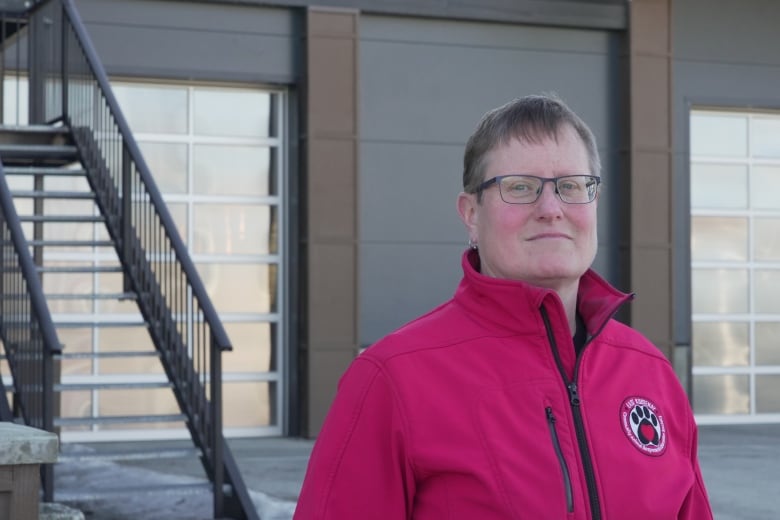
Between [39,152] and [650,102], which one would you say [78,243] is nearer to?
[39,152]

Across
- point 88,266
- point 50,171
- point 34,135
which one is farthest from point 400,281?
point 50,171

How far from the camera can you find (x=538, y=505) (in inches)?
85.2

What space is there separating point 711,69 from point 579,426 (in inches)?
515

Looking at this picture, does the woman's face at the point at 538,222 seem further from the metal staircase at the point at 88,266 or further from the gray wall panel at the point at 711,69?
the gray wall panel at the point at 711,69

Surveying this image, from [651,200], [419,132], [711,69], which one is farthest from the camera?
[711,69]

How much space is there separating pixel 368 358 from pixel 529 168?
0.44m

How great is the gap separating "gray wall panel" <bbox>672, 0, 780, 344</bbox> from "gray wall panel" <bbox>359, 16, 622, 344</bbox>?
5.15ft

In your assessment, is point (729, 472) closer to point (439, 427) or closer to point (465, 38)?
point (465, 38)

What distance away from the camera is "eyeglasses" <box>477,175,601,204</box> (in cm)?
235

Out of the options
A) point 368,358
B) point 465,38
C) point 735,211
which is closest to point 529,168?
point 368,358

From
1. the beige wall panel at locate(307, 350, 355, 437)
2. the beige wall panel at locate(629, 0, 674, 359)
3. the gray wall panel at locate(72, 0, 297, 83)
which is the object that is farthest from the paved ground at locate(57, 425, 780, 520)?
the gray wall panel at locate(72, 0, 297, 83)

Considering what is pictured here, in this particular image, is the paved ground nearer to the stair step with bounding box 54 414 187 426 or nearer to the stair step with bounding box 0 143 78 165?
the stair step with bounding box 54 414 187 426

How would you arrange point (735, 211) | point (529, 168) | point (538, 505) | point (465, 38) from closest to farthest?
1. point (538, 505)
2. point (529, 168)
3. point (465, 38)
4. point (735, 211)

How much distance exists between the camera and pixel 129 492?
7809 mm
